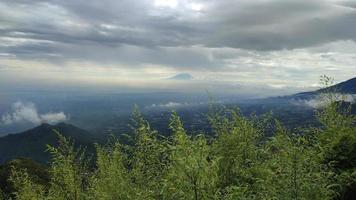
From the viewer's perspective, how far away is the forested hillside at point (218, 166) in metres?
19.4

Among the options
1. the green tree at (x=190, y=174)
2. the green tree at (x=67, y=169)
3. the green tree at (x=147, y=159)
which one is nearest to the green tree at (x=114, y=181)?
the green tree at (x=147, y=159)

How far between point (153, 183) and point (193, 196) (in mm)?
6425

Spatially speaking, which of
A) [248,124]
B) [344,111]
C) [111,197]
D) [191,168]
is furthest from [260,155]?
[344,111]

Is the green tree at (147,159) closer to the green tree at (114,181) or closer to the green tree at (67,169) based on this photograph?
the green tree at (114,181)

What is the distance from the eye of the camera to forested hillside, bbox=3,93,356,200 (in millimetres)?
19391

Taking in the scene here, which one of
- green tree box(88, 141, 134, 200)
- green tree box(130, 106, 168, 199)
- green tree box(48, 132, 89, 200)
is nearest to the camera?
green tree box(130, 106, 168, 199)

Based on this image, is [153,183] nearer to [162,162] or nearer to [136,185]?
[162,162]

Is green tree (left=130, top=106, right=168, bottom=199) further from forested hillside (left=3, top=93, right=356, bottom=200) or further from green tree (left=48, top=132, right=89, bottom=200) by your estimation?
green tree (left=48, top=132, right=89, bottom=200)

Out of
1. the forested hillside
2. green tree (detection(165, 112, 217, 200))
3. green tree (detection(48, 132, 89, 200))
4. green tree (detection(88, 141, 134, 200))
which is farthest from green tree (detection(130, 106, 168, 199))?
green tree (detection(48, 132, 89, 200))

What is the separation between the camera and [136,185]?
28.1 metres

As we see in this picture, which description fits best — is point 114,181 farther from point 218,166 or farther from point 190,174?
point 190,174

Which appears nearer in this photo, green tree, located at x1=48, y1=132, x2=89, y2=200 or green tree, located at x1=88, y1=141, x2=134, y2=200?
green tree, located at x1=88, y1=141, x2=134, y2=200

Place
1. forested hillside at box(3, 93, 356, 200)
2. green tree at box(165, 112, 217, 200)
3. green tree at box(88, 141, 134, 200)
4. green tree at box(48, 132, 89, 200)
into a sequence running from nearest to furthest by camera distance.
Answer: green tree at box(165, 112, 217, 200), forested hillside at box(3, 93, 356, 200), green tree at box(88, 141, 134, 200), green tree at box(48, 132, 89, 200)

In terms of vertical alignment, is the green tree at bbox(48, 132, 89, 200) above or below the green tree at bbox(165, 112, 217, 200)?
below
